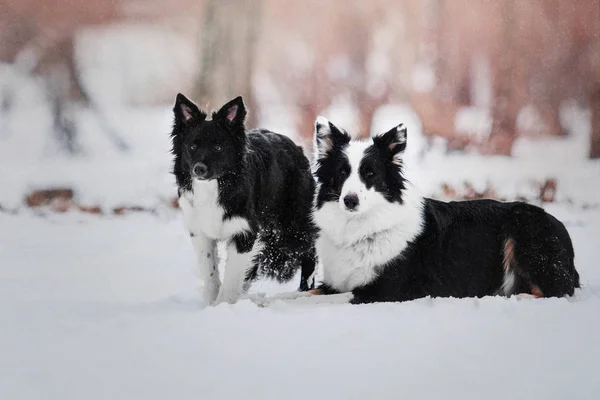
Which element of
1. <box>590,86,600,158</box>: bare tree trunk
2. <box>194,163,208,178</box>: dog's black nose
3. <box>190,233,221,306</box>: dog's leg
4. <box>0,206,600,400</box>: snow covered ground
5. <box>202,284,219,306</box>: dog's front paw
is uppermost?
<box>590,86,600,158</box>: bare tree trunk

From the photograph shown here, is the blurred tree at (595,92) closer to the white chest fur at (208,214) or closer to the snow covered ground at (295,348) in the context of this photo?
the snow covered ground at (295,348)

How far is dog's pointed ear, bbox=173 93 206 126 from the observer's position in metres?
3.80

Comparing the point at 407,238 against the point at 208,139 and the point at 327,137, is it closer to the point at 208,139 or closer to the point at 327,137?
the point at 327,137

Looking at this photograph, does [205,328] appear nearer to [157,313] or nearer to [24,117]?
[157,313]

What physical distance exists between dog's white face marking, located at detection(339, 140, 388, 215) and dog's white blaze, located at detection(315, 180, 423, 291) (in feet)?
0.29

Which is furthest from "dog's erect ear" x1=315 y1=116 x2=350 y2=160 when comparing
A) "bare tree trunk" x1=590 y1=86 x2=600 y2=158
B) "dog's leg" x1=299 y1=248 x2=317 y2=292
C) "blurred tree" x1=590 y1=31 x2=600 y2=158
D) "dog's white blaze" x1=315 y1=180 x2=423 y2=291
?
"blurred tree" x1=590 y1=31 x2=600 y2=158

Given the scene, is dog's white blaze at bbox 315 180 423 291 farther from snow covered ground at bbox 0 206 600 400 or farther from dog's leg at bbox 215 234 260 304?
dog's leg at bbox 215 234 260 304

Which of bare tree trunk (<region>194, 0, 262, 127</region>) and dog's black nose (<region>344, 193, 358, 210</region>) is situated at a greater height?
bare tree trunk (<region>194, 0, 262, 127</region>)

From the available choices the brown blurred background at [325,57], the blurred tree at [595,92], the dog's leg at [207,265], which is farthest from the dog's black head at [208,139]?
the blurred tree at [595,92]

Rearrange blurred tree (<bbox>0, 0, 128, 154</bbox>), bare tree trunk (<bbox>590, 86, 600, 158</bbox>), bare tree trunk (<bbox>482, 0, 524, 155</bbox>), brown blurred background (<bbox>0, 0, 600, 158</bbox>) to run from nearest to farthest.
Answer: blurred tree (<bbox>0, 0, 128, 154</bbox>) < brown blurred background (<bbox>0, 0, 600, 158</bbox>) < bare tree trunk (<bbox>590, 86, 600, 158</bbox>) < bare tree trunk (<bbox>482, 0, 524, 155</bbox>)

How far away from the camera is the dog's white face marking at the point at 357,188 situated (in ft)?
11.5

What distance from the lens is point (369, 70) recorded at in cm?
918

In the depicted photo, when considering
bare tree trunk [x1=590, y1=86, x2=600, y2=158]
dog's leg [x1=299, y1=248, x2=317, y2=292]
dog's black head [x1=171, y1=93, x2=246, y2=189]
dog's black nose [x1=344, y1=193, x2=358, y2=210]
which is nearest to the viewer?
dog's black nose [x1=344, y1=193, x2=358, y2=210]

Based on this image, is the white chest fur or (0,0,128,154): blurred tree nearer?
the white chest fur
